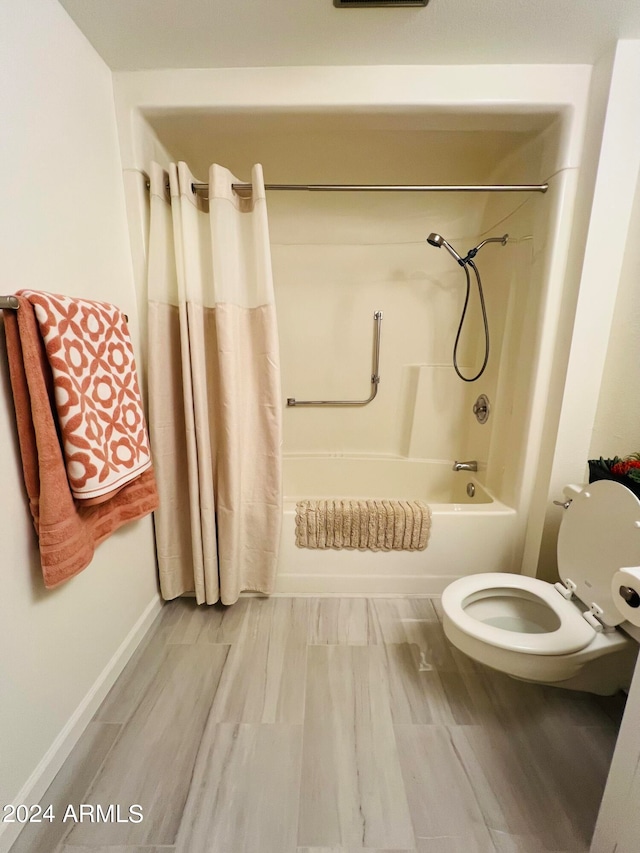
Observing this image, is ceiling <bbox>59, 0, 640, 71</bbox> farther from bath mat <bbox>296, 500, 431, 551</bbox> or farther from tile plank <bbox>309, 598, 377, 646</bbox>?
tile plank <bbox>309, 598, 377, 646</bbox>

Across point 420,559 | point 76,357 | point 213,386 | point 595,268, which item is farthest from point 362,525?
point 595,268

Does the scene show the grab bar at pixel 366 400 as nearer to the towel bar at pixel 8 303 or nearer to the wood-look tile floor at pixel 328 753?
the wood-look tile floor at pixel 328 753

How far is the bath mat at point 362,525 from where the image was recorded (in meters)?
1.60

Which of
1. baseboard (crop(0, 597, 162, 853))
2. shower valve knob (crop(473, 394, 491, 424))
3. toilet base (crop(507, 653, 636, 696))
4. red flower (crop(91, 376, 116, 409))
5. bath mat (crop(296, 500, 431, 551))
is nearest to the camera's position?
baseboard (crop(0, 597, 162, 853))

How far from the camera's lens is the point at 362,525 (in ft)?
5.27

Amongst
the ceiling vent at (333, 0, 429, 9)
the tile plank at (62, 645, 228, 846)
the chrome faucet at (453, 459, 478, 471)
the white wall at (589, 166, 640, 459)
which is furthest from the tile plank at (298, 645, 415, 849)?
the ceiling vent at (333, 0, 429, 9)

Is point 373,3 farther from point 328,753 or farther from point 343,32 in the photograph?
point 328,753

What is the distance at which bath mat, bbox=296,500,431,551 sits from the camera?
1.60 m

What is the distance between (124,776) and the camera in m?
1.00

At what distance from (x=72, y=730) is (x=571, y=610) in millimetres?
1607

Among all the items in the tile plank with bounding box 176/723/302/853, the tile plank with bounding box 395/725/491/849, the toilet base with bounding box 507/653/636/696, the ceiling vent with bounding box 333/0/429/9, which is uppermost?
the ceiling vent with bounding box 333/0/429/9

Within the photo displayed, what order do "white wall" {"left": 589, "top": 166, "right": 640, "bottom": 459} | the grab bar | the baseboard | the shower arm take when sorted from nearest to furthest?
1. the baseboard
2. "white wall" {"left": 589, "top": 166, "right": 640, "bottom": 459}
3. the shower arm
4. the grab bar

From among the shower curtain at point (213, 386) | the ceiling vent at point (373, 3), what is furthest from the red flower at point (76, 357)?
the ceiling vent at point (373, 3)

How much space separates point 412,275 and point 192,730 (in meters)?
2.41
